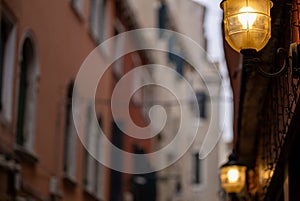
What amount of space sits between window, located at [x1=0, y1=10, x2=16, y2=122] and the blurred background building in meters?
0.02

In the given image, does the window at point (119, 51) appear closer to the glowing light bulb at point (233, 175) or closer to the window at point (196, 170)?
the window at point (196, 170)

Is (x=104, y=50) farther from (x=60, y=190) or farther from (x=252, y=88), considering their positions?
(x=252, y=88)

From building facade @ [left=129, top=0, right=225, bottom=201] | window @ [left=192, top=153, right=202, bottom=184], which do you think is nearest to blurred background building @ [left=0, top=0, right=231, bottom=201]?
building facade @ [left=129, top=0, right=225, bottom=201]

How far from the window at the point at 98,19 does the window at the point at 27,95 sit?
5.74m

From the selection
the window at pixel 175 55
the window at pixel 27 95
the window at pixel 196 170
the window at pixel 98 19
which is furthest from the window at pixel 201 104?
the window at pixel 27 95

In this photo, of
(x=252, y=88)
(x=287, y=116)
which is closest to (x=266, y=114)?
(x=252, y=88)

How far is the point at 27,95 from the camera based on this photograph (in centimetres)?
1708

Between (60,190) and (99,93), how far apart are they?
5034mm

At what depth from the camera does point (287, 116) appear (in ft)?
25.0

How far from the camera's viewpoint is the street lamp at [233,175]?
11.8 metres

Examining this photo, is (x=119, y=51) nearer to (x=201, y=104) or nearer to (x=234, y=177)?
(x=201, y=104)

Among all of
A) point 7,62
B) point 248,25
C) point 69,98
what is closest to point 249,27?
point 248,25

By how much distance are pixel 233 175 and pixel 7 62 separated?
537cm

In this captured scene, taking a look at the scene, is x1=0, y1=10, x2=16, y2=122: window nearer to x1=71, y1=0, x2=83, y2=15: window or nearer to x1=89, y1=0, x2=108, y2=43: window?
x1=71, y1=0, x2=83, y2=15: window
